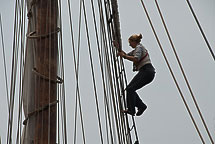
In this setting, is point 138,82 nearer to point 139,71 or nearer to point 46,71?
point 139,71

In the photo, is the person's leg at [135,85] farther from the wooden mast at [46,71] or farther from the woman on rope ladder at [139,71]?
the wooden mast at [46,71]

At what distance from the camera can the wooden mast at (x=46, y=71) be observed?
4293 millimetres

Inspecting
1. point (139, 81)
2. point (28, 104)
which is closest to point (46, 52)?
point (28, 104)

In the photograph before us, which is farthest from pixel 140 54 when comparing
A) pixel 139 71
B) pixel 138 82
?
pixel 138 82

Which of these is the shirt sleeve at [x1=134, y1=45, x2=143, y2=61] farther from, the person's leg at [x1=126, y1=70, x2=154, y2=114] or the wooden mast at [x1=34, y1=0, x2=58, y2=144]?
the wooden mast at [x1=34, y1=0, x2=58, y2=144]

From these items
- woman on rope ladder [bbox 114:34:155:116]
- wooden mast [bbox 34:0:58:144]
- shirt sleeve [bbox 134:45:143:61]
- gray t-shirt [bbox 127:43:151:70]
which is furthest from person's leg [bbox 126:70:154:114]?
wooden mast [bbox 34:0:58:144]

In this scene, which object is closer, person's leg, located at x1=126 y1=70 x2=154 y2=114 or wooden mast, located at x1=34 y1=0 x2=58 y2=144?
wooden mast, located at x1=34 y1=0 x2=58 y2=144

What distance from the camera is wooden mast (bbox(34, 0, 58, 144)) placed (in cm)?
429

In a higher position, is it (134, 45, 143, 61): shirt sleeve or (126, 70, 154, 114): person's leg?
(134, 45, 143, 61): shirt sleeve

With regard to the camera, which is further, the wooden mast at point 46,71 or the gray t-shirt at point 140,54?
the gray t-shirt at point 140,54

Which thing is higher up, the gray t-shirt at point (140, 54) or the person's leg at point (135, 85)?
the gray t-shirt at point (140, 54)

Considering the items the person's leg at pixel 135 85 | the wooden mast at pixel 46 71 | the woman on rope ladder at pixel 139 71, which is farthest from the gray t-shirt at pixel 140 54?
the wooden mast at pixel 46 71

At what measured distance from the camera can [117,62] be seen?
20.4 ft

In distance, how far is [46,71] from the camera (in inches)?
178
